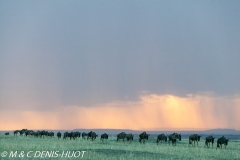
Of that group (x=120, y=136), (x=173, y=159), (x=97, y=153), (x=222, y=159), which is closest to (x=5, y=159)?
(x=97, y=153)

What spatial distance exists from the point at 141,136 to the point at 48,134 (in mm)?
28512

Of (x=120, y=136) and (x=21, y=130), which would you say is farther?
(x=21, y=130)

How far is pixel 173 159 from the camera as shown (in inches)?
1243

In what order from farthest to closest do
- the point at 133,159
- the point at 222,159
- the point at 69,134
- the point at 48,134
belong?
1. the point at 48,134
2. the point at 69,134
3. the point at 222,159
4. the point at 133,159

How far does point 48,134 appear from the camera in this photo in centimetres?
8338

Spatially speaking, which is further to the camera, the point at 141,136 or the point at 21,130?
the point at 21,130

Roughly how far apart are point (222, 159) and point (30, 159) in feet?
59.3

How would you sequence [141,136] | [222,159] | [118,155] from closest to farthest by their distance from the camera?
[118,155], [222,159], [141,136]

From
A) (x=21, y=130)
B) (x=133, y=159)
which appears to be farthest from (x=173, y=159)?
(x=21, y=130)

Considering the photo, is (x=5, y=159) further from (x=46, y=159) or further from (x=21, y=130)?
(x=21, y=130)

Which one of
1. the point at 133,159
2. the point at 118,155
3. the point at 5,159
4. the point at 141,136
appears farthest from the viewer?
the point at 141,136

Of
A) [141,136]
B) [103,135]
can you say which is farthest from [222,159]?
[103,135]

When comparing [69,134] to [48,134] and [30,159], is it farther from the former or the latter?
[30,159]

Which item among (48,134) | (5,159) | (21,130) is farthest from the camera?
(21,130)
